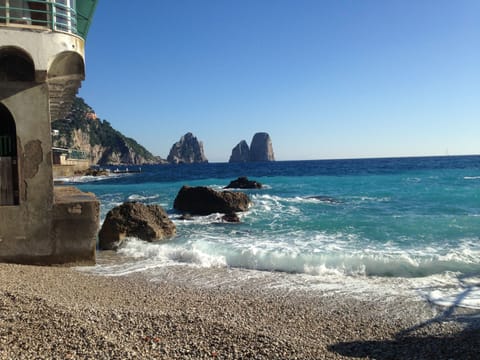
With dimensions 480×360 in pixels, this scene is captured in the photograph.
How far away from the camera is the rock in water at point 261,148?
19200 centimetres

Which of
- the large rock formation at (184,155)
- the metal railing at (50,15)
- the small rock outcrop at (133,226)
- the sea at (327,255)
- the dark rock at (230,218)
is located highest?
the large rock formation at (184,155)

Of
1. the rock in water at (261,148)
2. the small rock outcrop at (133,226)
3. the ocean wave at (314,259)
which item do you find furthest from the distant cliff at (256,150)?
the ocean wave at (314,259)

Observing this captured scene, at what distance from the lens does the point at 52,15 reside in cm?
802

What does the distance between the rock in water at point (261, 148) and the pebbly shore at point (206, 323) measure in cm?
18511

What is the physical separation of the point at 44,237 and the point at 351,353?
22.0 feet

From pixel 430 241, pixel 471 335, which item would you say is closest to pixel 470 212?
pixel 430 241

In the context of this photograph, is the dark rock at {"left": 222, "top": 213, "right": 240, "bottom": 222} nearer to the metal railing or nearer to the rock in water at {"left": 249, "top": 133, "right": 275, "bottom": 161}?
the metal railing

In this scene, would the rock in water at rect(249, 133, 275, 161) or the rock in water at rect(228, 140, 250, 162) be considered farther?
the rock in water at rect(228, 140, 250, 162)

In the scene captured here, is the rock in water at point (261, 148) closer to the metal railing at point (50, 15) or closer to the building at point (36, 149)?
the metal railing at point (50, 15)

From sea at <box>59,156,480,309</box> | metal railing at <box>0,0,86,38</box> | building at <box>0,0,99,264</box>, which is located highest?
metal railing at <box>0,0,86,38</box>

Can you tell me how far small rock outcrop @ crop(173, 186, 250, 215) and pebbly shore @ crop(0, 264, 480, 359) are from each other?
11229 millimetres

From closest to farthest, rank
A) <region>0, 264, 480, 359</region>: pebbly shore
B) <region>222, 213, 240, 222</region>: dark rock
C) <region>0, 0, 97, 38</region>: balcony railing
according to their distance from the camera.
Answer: <region>0, 264, 480, 359</region>: pebbly shore → <region>0, 0, 97, 38</region>: balcony railing → <region>222, 213, 240, 222</region>: dark rock

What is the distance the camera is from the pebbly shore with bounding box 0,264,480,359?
452 cm

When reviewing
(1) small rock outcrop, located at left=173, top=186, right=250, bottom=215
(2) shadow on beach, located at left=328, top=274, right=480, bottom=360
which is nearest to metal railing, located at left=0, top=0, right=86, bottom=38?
(2) shadow on beach, located at left=328, top=274, right=480, bottom=360
